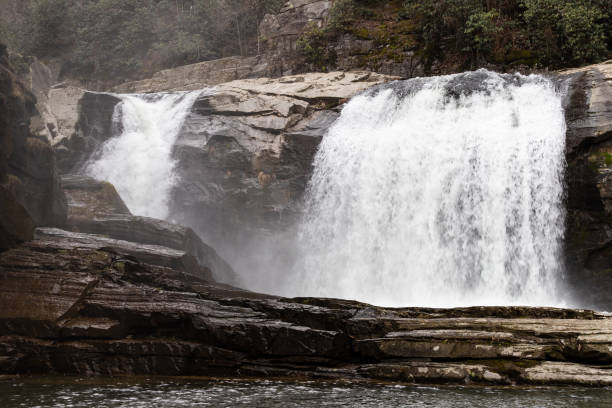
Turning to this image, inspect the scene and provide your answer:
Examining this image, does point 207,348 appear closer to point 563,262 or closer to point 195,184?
point 563,262

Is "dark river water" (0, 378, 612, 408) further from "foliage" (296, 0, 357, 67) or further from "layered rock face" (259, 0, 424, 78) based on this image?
"foliage" (296, 0, 357, 67)

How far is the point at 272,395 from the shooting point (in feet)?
28.8

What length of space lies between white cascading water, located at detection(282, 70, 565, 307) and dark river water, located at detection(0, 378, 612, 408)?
7.40 meters

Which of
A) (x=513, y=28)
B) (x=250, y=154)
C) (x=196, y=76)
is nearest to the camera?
(x=250, y=154)

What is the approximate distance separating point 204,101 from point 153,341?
636 inches

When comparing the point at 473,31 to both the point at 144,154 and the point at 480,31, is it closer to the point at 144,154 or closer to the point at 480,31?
the point at 480,31

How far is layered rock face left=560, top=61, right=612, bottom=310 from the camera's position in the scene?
15.8 meters

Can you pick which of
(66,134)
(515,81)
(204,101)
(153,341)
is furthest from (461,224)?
(66,134)

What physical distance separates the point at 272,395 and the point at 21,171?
994cm

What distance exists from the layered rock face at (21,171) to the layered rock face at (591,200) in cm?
1520

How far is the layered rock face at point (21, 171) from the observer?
1270cm

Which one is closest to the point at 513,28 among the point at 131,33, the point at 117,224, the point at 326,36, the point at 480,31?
the point at 480,31

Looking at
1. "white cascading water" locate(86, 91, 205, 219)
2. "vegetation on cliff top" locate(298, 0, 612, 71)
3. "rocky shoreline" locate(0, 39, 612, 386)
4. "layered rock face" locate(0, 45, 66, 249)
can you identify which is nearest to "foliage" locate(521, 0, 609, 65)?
"vegetation on cliff top" locate(298, 0, 612, 71)

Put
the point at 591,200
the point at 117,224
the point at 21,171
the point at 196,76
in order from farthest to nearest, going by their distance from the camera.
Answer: the point at 196,76 < the point at 117,224 < the point at 591,200 < the point at 21,171
